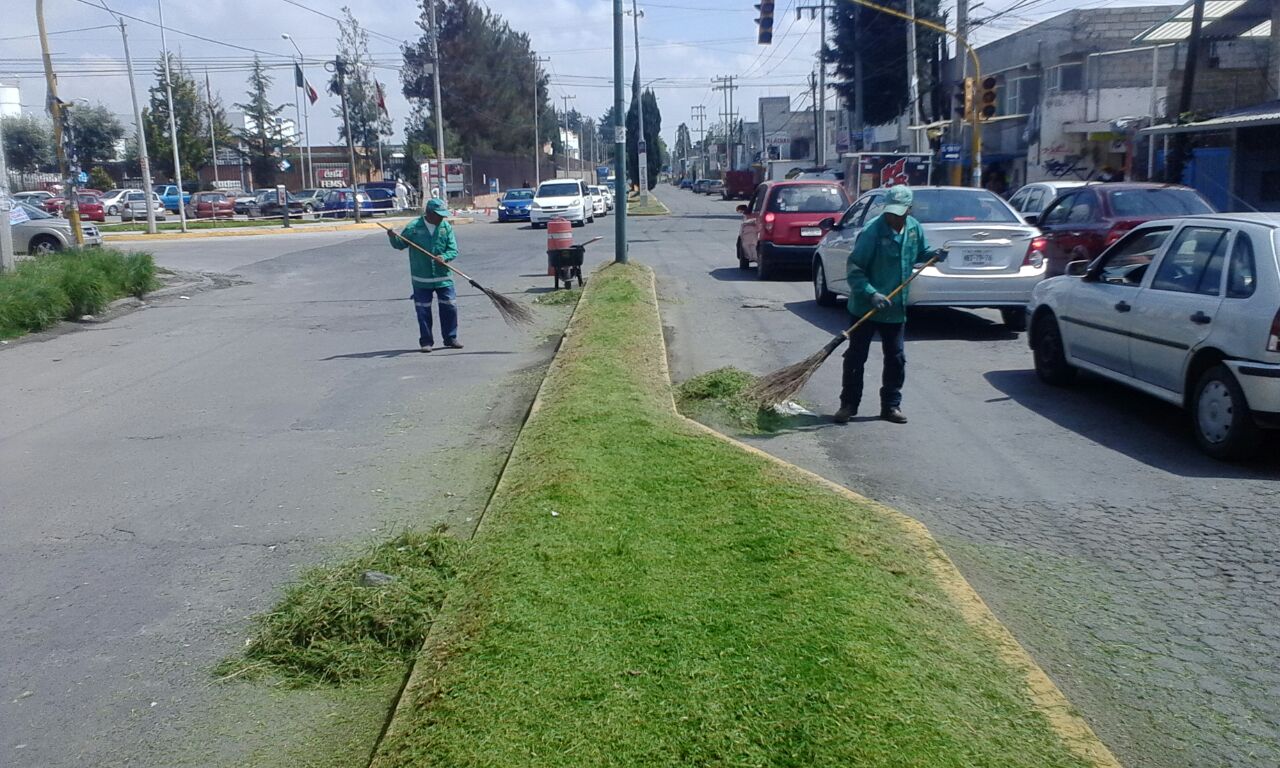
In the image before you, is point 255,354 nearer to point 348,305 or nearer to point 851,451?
point 348,305

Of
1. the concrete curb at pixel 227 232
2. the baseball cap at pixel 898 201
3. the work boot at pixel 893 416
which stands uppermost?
the baseball cap at pixel 898 201

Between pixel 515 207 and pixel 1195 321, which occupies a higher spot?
pixel 1195 321

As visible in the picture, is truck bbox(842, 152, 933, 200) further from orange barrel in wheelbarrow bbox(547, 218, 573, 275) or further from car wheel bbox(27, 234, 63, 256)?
car wheel bbox(27, 234, 63, 256)

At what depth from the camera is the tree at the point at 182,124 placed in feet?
236

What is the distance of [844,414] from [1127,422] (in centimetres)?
204

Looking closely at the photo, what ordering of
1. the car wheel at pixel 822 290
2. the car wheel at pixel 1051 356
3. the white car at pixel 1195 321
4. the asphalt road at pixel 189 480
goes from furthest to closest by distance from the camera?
the car wheel at pixel 822 290
the car wheel at pixel 1051 356
the white car at pixel 1195 321
the asphalt road at pixel 189 480

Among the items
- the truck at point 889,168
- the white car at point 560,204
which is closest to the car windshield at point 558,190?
the white car at point 560,204

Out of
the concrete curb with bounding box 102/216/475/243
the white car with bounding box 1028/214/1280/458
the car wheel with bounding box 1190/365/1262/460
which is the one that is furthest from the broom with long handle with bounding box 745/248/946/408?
the concrete curb with bounding box 102/216/475/243

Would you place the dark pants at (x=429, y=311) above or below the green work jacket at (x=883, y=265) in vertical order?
below

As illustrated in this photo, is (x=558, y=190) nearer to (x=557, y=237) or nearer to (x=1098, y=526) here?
(x=557, y=237)

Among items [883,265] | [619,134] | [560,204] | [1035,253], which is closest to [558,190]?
[560,204]

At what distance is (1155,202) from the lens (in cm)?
1428

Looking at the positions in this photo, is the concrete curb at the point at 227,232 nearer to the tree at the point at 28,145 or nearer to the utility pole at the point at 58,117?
the utility pole at the point at 58,117

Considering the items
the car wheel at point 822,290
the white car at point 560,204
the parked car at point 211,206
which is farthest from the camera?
the parked car at point 211,206
